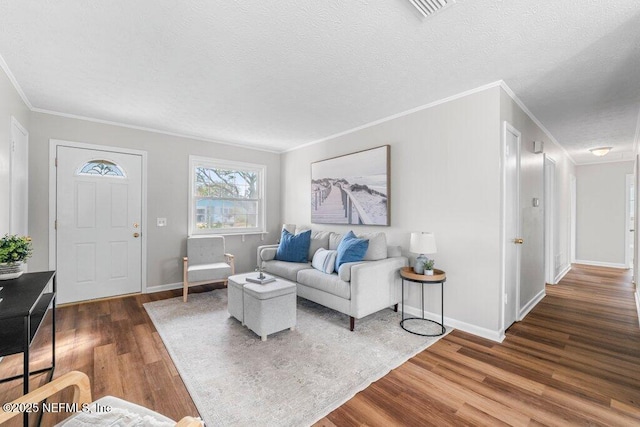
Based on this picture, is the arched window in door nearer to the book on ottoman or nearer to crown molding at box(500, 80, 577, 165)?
the book on ottoman

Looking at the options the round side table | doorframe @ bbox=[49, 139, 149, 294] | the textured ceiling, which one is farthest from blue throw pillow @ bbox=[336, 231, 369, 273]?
doorframe @ bbox=[49, 139, 149, 294]

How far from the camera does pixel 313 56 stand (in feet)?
7.39

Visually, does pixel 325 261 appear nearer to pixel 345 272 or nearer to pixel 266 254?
pixel 345 272

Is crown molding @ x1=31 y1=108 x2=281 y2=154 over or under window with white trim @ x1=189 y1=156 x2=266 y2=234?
over

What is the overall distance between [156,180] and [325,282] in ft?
10.0

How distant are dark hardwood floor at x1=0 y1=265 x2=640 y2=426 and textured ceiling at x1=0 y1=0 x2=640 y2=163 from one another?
246cm

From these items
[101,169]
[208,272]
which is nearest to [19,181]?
[101,169]

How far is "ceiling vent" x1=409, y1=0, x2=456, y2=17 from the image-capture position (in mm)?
1646

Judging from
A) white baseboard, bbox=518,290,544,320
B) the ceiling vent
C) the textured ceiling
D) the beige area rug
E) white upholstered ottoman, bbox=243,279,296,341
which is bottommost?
the beige area rug

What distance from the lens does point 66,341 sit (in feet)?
→ 8.77

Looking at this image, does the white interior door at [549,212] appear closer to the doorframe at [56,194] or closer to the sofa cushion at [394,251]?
the sofa cushion at [394,251]

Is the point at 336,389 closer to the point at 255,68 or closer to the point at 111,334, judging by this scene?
the point at 111,334

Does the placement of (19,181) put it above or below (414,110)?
below

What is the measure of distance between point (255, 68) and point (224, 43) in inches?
15.5
